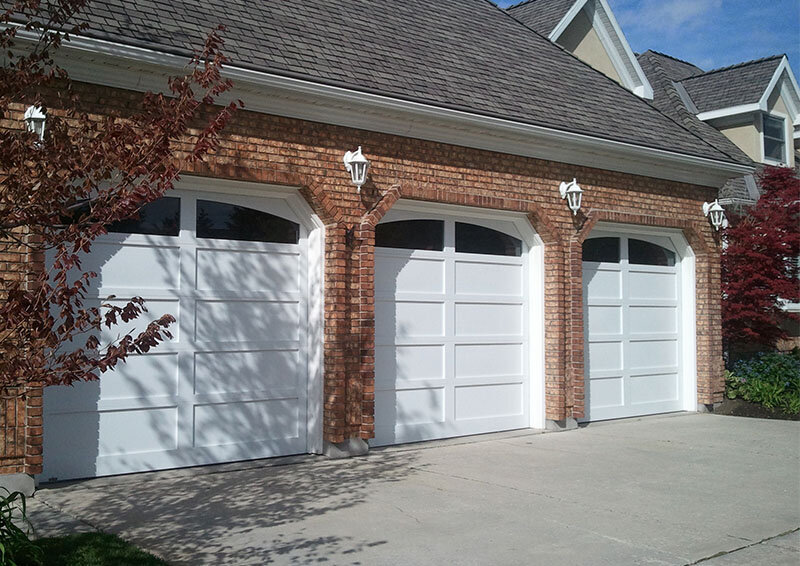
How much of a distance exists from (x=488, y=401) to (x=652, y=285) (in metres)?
4.05

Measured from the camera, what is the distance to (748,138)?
1892cm

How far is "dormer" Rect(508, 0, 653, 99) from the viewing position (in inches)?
642

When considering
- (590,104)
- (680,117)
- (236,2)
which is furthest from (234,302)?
(680,117)

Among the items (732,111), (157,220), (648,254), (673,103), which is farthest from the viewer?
→ (732,111)

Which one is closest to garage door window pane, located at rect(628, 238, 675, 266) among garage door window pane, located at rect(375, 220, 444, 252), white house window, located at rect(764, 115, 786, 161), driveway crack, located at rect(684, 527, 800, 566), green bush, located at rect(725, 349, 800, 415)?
green bush, located at rect(725, 349, 800, 415)

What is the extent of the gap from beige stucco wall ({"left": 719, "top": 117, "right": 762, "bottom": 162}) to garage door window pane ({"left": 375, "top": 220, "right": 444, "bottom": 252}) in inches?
454

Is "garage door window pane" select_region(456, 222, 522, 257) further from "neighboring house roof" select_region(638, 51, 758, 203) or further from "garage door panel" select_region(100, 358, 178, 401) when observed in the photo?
"neighboring house roof" select_region(638, 51, 758, 203)

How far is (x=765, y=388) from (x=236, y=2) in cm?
1041

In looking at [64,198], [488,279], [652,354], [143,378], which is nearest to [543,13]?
[652,354]

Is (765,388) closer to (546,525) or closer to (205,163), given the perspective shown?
(546,525)

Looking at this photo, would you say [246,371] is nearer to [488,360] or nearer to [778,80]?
[488,360]

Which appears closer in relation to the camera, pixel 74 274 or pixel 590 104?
pixel 74 274

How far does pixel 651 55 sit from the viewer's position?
21.5 meters

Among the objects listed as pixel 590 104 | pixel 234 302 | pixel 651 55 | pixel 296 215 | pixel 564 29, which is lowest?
pixel 234 302
